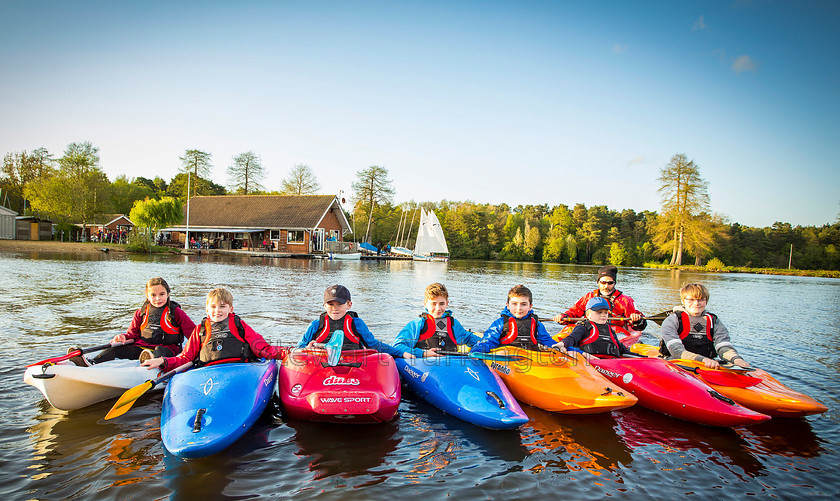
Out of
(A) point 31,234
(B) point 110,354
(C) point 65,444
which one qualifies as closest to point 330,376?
(C) point 65,444

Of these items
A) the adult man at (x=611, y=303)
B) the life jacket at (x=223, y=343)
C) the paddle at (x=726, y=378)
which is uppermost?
the adult man at (x=611, y=303)

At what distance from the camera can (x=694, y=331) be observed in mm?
6484

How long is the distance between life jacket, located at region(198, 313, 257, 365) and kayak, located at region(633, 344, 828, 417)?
18.3ft

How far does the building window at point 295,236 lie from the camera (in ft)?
138

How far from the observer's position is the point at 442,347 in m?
6.29

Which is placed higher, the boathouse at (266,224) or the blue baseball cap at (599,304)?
the boathouse at (266,224)

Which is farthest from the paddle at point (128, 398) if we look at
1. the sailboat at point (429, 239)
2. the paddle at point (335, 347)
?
the sailboat at point (429, 239)

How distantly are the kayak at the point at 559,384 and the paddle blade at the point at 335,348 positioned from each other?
6.93 ft

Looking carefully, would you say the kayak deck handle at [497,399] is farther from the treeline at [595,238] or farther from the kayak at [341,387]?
the treeline at [595,238]

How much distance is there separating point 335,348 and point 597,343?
12.3 ft

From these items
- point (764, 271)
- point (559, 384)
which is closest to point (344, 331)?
point (559, 384)

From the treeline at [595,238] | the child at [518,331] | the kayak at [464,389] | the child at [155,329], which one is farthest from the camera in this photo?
the treeline at [595,238]

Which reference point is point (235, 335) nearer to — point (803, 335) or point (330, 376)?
point (330, 376)

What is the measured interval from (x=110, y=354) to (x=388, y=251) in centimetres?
4711
